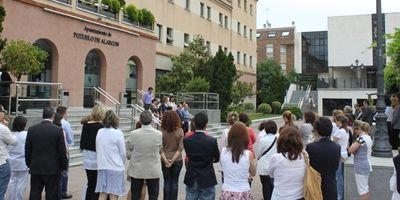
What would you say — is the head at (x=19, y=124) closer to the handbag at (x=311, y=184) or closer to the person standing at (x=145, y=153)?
the person standing at (x=145, y=153)

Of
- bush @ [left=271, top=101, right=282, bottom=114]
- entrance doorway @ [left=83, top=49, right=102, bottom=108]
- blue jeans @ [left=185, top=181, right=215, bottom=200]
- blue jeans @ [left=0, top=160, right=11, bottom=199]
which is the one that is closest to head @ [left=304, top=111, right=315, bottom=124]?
blue jeans @ [left=185, top=181, right=215, bottom=200]

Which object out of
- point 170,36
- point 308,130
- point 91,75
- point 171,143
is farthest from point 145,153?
point 170,36

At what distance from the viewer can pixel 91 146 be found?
745 centimetres

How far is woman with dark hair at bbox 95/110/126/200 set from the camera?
22.5ft

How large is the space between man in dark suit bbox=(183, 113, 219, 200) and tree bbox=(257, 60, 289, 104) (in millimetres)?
40626

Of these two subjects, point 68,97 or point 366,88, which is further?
point 366,88

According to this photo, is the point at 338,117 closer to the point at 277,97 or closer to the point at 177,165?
the point at 177,165

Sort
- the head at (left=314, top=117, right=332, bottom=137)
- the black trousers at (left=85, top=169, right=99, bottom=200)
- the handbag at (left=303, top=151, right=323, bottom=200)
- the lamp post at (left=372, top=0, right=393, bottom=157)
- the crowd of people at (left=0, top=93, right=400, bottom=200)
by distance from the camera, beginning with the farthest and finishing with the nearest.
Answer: the lamp post at (left=372, top=0, right=393, bottom=157)
the black trousers at (left=85, top=169, right=99, bottom=200)
the head at (left=314, top=117, right=332, bottom=137)
the crowd of people at (left=0, top=93, right=400, bottom=200)
the handbag at (left=303, top=151, right=323, bottom=200)

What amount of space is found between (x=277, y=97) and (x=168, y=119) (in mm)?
45080

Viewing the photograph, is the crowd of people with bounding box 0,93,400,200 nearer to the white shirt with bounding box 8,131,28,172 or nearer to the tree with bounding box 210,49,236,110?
the white shirt with bounding box 8,131,28,172

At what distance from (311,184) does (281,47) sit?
65883 mm

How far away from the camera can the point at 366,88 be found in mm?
50594

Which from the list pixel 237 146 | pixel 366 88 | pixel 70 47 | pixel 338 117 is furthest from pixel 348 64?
pixel 237 146

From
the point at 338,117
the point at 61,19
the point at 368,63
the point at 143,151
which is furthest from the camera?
the point at 368,63
